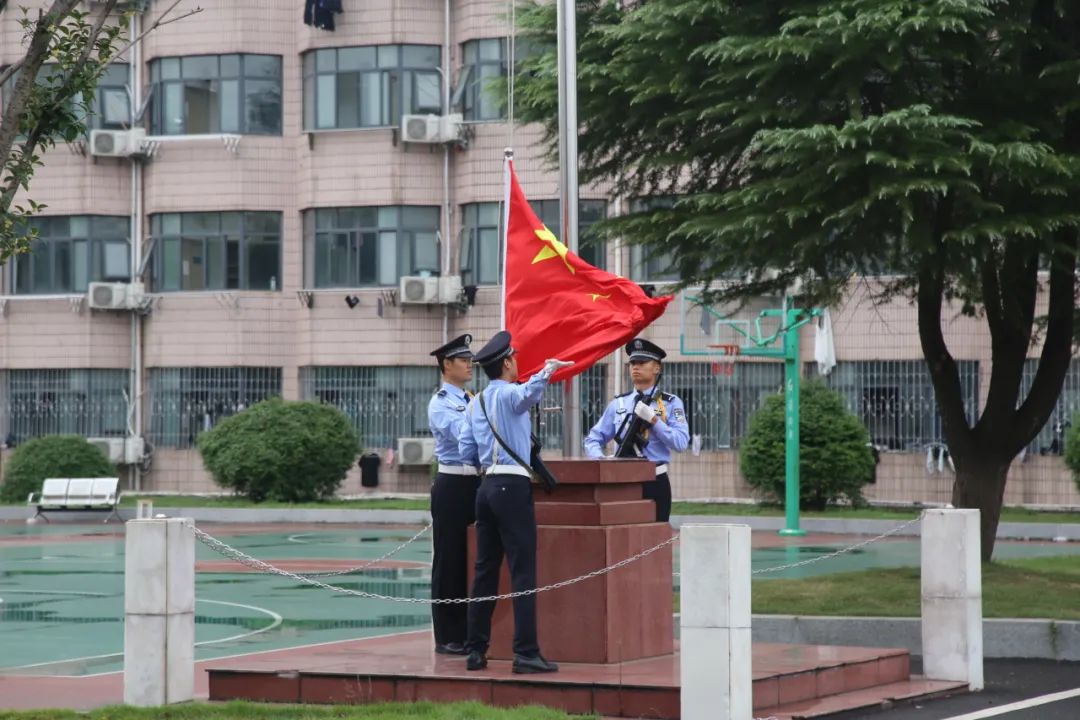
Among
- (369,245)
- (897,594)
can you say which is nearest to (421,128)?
(369,245)

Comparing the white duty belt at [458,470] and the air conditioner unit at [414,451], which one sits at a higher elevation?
the white duty belt at [458,470]

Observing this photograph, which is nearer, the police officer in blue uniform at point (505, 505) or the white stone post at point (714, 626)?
the white stone post at point (714, 626)

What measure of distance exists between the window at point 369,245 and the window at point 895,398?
8.55 metres

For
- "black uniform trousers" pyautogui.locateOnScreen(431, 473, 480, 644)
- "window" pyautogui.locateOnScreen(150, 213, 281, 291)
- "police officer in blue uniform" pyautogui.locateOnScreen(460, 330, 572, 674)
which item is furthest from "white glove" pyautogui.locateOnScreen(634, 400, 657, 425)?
"window" pyautogui.locateOnScreen(150, 213, 281, 291)

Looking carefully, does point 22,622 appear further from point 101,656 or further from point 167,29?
point 167,29

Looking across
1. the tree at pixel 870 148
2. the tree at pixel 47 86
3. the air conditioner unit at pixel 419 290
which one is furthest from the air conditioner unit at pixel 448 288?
the tree at pixel 47 86

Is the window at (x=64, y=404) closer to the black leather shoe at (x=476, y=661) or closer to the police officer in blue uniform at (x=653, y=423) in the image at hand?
the police officer in blue uniform at (x=653, y=423)

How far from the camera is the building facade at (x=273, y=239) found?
36.9 meters

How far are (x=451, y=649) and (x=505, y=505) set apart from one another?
146 cm

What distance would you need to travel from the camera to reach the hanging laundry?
1454 inches

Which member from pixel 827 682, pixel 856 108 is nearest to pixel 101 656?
pixel 827 682

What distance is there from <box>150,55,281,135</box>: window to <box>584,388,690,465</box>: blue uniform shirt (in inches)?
1009

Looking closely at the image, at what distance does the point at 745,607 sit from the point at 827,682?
1.67 metres

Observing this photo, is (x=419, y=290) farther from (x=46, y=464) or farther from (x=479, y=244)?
(x=46, y=464)
